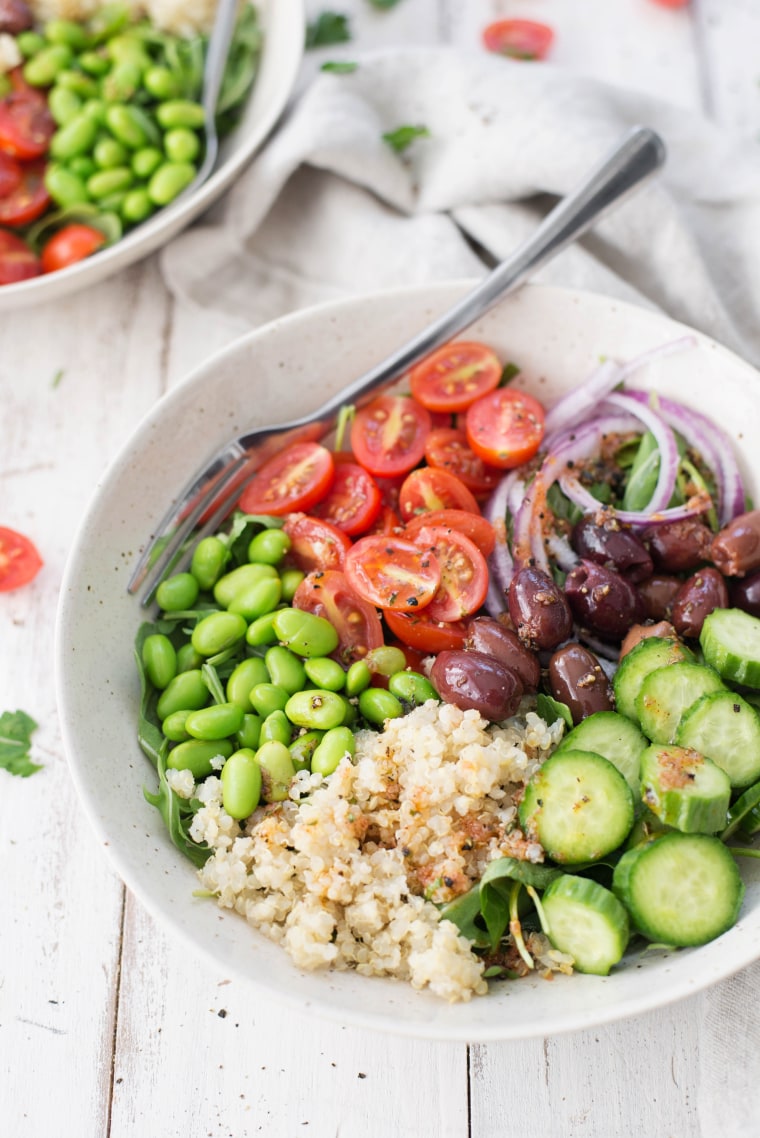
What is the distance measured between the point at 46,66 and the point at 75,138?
1.34ft

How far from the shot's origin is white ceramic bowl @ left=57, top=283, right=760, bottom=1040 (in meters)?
2.34

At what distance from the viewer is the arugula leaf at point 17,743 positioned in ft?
10.7

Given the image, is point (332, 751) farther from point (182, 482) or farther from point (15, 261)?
point (15, 261)

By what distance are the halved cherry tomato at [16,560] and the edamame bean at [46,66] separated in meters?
1.83

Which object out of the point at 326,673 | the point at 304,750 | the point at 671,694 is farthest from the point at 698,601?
the point at 304,750

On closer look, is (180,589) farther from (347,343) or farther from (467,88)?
(467,88)

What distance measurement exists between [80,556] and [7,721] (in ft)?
2.37

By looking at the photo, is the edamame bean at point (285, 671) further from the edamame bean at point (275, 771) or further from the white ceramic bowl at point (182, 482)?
the white ceramic bowl at point (182, 482)

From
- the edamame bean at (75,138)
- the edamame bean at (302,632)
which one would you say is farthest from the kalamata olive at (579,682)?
the edamame bean at (75,138)

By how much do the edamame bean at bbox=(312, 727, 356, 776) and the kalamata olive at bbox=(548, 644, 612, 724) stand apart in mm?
573

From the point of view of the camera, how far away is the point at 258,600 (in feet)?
9.77

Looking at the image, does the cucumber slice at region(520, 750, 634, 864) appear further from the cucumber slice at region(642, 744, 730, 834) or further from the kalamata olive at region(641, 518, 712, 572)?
the kalamata olive at region(641, 518, 712, 572)

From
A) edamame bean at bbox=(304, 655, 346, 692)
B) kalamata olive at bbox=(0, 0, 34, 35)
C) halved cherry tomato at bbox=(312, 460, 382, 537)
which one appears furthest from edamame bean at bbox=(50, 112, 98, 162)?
edamame bean at bbox=(304, 655, 346, 692)

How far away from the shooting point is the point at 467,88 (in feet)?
13.2
